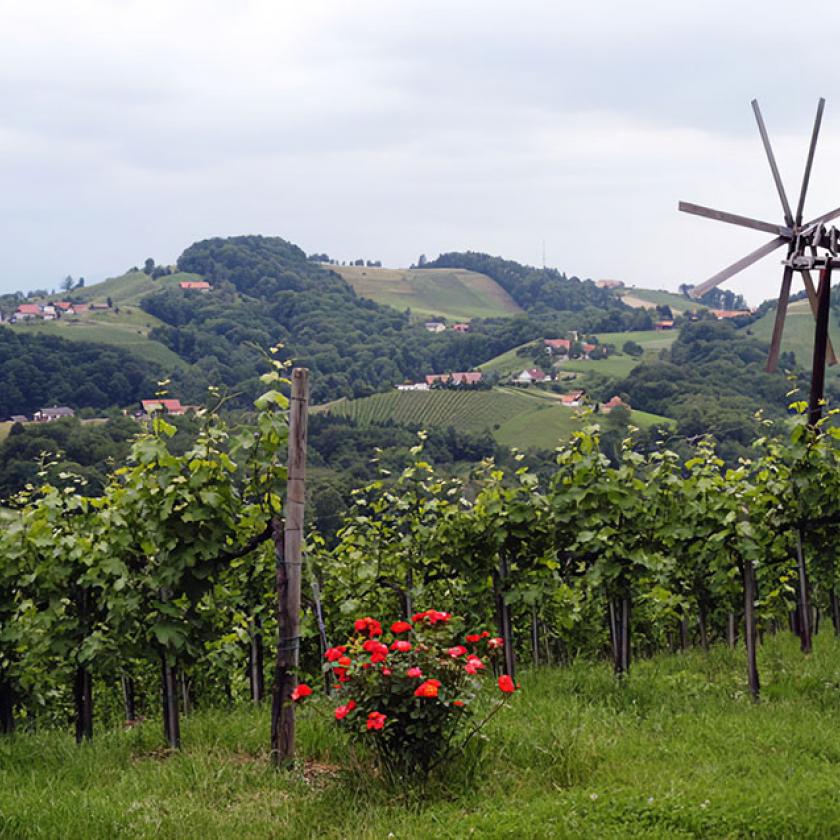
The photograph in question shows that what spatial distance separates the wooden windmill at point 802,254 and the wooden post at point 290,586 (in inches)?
322

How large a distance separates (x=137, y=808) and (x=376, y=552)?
5.58 m

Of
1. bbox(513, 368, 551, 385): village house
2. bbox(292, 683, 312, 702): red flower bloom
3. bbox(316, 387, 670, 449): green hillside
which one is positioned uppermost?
bbox(513, 368, 551, 385): village house

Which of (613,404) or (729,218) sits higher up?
(729,218)

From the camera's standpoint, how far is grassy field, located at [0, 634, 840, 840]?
19.7 feet

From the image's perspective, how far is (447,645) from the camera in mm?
7363

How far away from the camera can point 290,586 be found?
299 inches

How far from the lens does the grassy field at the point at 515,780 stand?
19.7 feet

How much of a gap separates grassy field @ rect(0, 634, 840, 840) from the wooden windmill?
6.07 m

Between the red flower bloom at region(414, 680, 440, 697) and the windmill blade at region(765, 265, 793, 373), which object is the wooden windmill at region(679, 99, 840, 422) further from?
the red flower bloom at region(414, 680, 440, 697)

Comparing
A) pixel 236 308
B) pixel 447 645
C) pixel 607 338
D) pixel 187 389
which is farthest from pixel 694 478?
pixel 236 308

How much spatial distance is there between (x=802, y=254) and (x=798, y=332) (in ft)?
414

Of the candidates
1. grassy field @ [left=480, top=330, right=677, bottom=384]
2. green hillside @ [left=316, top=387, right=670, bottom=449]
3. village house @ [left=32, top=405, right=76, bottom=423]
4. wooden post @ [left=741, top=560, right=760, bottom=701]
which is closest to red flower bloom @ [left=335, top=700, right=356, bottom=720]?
wooden post @ [left=741, top=560, right=760, bottom=701]

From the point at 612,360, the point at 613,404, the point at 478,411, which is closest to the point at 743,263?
the point at 613,404

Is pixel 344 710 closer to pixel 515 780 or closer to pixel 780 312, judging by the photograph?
pixel 515 780
